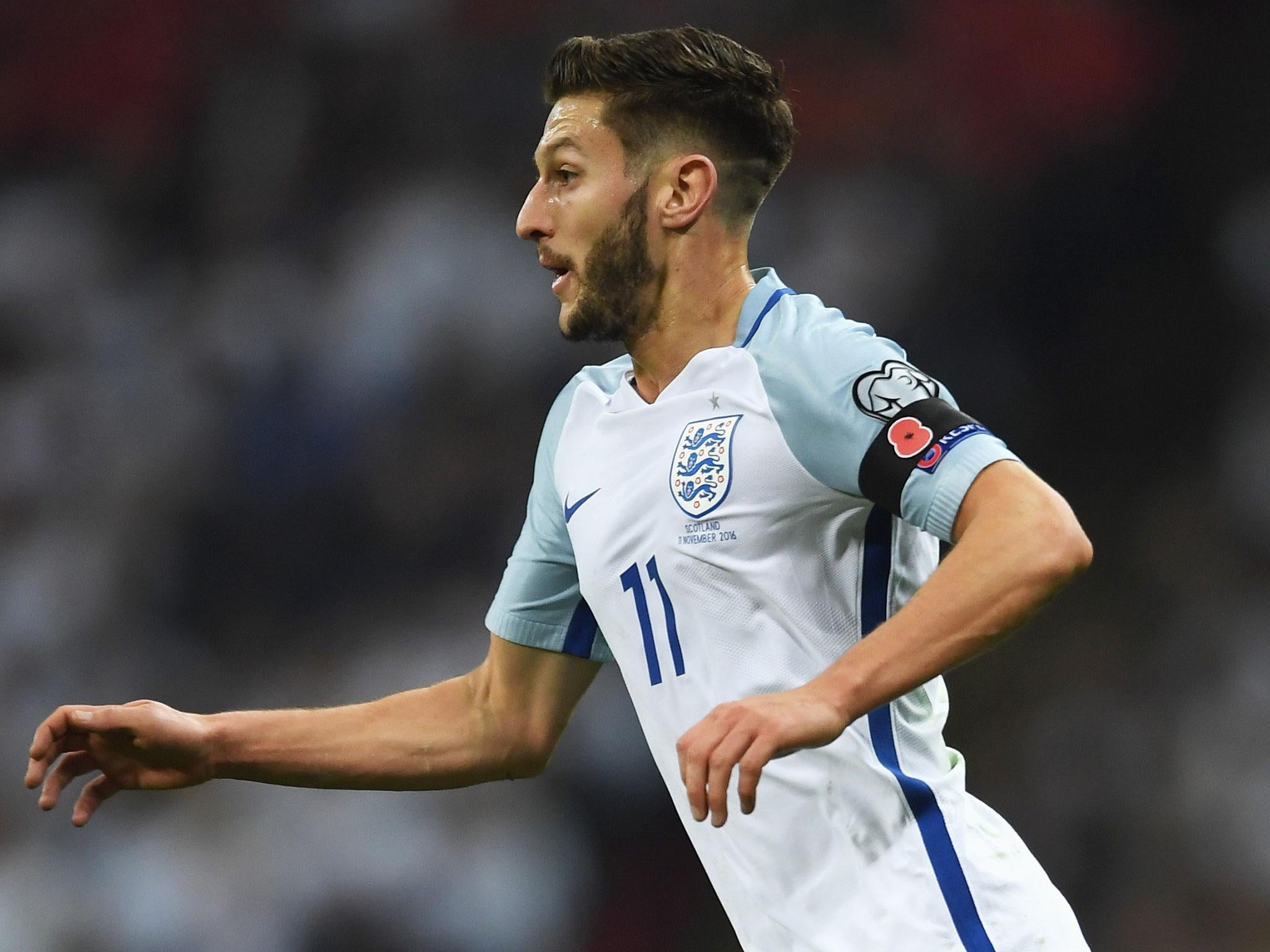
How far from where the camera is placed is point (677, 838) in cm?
483

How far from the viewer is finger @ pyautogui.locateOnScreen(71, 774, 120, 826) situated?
2395 mm

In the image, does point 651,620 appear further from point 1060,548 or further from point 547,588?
point 1060,548

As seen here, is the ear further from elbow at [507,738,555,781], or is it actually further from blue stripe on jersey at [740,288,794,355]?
elbow at [507,738,555,781]

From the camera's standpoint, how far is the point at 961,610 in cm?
183

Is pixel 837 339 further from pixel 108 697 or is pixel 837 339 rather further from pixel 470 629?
pixel 108 697

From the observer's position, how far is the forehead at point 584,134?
264cm

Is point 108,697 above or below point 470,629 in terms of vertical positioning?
below

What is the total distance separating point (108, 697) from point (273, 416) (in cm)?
111

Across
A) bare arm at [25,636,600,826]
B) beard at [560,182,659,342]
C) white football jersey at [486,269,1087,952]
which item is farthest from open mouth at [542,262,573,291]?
bare arm at [25,636,600,826]

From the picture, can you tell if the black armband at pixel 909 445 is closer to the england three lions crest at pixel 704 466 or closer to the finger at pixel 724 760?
the england three lions crest at pixel 704 466

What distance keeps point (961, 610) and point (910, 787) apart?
46 cm

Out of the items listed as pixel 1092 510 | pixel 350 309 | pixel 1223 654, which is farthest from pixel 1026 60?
pixel 350 309

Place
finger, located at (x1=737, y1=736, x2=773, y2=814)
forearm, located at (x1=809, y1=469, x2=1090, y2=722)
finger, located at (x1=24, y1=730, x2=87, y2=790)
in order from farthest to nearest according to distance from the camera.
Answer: finger, located at (x1=24, y1=730, x2=87, y2=790) → forearm, located at (x1=809, y1=469, x2=1090, y2=722) → finger, located at (x1=737, y1=736, x2=773, y2=814)

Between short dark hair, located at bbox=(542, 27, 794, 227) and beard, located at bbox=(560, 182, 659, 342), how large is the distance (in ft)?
0.41
